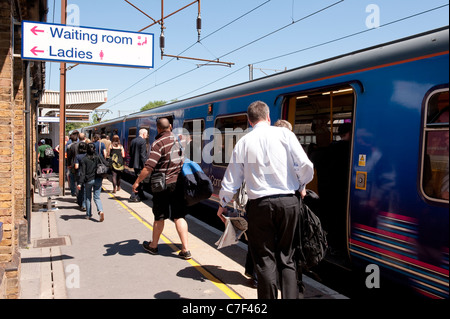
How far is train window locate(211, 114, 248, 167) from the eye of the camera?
705cm

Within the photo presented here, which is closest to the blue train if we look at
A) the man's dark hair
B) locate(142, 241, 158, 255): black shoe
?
the man's dark hair

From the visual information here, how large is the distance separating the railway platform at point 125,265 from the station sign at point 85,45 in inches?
108

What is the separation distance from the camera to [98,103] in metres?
45.8

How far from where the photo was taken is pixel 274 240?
3.14 m

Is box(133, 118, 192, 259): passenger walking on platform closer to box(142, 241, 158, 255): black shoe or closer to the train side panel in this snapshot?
box(142, 241, 158, 255): black shoe

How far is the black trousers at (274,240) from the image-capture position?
3.07 m

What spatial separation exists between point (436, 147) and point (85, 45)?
4633 millimetres

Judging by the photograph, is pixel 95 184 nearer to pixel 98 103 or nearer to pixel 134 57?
pixel 134 57

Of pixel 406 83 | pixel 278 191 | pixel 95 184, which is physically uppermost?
pixel 406 83

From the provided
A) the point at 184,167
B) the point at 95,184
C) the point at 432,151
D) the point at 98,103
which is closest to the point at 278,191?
the point at 432,151

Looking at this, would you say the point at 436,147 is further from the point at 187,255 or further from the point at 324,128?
the point at 187,255

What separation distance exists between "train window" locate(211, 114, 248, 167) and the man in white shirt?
3614 mm

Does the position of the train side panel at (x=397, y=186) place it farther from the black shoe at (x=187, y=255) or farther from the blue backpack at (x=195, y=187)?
the black shoe at (x=187, y=255)
